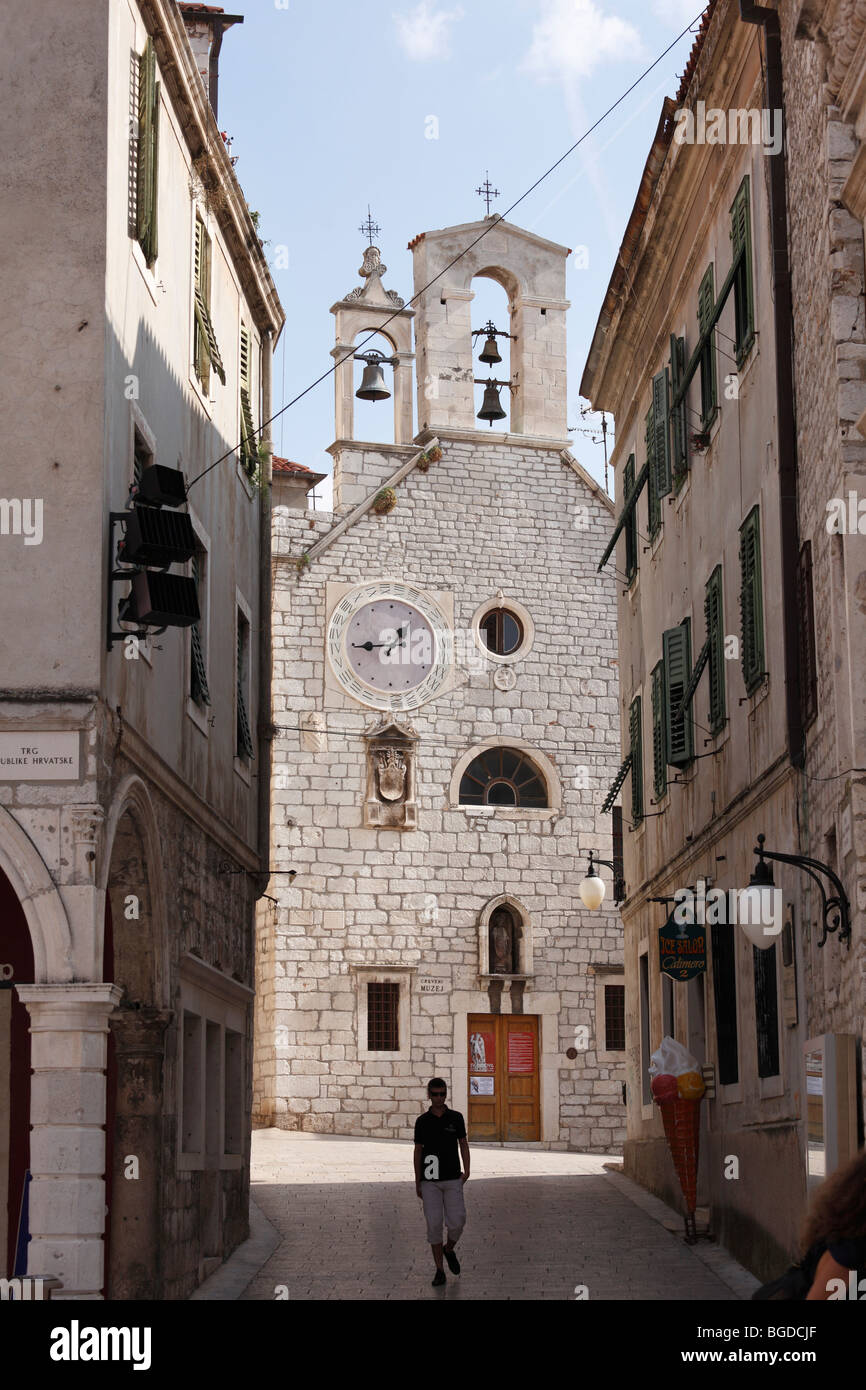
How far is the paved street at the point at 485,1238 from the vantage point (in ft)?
43.9

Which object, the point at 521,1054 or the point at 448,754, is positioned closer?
the point at 521,1054

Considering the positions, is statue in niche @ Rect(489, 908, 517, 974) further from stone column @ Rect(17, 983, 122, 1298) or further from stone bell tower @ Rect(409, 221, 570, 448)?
stone column @ Rect(17, 983, 122, 1298)

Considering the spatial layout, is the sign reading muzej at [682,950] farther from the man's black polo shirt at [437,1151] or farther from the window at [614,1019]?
the window at [614,1019]

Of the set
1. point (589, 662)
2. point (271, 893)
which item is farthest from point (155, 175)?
point (589, 662)

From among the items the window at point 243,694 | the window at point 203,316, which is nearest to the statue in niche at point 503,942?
the window at point 243,694

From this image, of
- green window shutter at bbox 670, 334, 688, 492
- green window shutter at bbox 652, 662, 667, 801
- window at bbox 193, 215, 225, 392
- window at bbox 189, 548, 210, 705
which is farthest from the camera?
green window shutter at bbox 652, 662, 667, 801

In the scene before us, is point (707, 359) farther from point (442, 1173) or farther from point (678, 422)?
point (442, 1173)

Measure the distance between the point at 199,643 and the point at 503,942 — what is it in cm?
1550

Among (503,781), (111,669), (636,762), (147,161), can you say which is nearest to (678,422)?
(636,762)

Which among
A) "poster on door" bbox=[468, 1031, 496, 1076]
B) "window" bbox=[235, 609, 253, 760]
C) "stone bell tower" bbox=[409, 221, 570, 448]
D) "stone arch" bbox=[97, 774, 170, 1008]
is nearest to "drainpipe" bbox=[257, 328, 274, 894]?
"window" bbox=[235, 609, 253, 760]

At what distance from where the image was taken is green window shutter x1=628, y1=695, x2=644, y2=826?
20781 millimetres

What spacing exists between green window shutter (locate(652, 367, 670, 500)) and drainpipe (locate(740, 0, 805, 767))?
5.10 metres

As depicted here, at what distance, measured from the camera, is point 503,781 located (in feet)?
99.7

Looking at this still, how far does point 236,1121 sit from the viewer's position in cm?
1730
